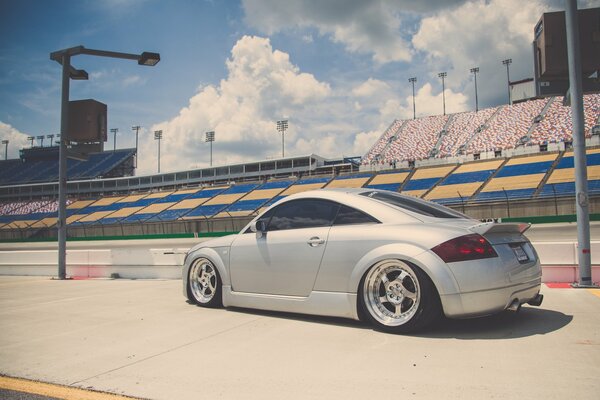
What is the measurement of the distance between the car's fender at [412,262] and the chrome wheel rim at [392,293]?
0.23 ft

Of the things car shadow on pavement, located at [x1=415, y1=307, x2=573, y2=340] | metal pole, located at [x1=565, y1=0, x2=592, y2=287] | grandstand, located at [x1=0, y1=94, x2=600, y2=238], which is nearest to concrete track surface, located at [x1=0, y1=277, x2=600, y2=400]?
car shadow on pavement, located at [x1=415, y1=307, x2=573, y2=340]

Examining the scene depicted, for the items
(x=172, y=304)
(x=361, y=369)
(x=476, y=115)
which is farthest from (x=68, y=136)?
(x=476, y=115)

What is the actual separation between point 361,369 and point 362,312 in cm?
116

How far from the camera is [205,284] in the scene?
18.4 ft

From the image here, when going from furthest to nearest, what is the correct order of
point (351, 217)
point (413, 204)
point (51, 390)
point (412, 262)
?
point (413, 204)
point (351, 217)
point (412, 262)
point (51, 390)

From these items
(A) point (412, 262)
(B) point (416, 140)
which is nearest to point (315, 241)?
(A) point (412, 262)

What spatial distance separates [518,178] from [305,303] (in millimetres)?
33926

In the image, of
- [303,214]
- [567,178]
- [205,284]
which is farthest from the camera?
[567,178]

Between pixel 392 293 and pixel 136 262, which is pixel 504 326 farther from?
pixel 136 262

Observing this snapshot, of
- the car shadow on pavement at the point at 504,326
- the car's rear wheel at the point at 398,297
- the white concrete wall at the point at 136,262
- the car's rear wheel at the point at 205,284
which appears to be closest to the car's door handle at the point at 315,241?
the car's rear wheel at the point at 398,297

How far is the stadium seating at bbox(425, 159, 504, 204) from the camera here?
33.8 m

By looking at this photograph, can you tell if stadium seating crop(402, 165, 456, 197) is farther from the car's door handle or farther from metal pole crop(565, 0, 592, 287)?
the car's door handle

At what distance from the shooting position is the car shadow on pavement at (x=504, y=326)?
3.72 meters

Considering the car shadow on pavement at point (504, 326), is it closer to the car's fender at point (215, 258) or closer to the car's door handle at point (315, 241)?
the car's door handle at point (315, 241)
